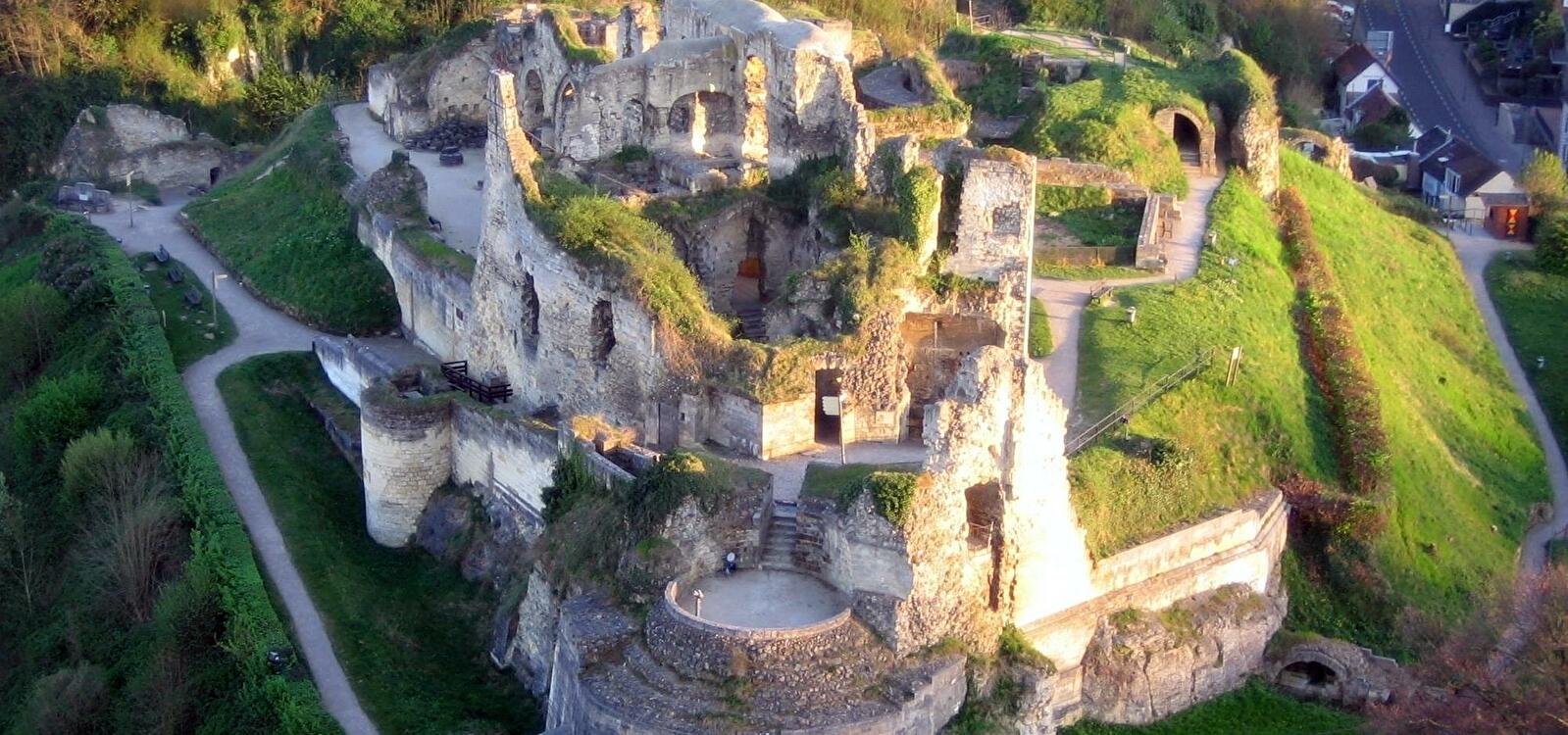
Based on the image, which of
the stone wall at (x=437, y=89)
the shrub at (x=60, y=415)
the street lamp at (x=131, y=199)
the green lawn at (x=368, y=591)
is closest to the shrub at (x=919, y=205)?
the green lawn at (x=368, y=591)

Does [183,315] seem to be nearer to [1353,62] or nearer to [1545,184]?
[1545,184]

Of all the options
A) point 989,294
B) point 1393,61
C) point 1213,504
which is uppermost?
point 989,294

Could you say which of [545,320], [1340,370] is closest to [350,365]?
[545,320]

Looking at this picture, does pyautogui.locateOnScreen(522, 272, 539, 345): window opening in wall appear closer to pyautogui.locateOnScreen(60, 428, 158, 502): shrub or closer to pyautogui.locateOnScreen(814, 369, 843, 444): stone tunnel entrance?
pyautogui.locateOnScreen(814, 369, 843, 444): stone tunnel entrance

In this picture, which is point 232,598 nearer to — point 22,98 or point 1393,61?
point 22,98

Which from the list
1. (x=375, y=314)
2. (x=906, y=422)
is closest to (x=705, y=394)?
(x=906, y=422)

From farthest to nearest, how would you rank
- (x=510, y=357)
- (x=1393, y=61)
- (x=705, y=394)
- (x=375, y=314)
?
(x=1393, y=61) → (x=375, y=314) → (x=510, y=357) → (x=705, y=394)
